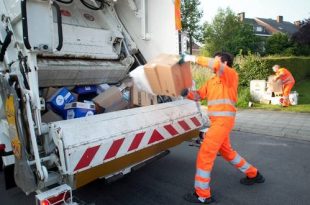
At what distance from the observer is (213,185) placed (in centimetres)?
365

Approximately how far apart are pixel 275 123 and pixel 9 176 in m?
5.48

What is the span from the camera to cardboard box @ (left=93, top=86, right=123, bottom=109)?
138 inches

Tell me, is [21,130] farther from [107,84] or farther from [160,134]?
[107,84]

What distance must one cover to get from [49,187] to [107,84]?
184 centimetres

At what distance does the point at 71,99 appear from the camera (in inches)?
135

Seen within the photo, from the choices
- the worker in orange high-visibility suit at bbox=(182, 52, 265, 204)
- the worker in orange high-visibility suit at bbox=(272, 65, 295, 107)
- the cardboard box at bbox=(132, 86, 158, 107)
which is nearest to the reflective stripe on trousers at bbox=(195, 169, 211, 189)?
the worker in orange high-visibility suit at bbox=(182, 52, 265, 204)

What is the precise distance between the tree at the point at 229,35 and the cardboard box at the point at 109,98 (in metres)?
31.0

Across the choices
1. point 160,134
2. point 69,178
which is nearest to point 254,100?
point 160,134

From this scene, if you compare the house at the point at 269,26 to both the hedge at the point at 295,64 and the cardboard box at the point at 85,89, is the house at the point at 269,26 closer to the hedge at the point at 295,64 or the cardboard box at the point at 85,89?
the hedge at the point at 295,64

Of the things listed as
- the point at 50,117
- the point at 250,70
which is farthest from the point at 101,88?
the point at 250,70

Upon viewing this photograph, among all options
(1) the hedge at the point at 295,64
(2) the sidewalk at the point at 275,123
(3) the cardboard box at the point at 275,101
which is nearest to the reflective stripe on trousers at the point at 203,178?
(2) the sidewalk at the point at 275,123

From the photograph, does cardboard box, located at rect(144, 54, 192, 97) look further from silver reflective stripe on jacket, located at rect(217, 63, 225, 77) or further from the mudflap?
the mudflap

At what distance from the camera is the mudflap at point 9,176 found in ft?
9.02

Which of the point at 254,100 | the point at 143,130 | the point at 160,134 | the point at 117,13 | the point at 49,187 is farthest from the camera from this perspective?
the point at 254,100
